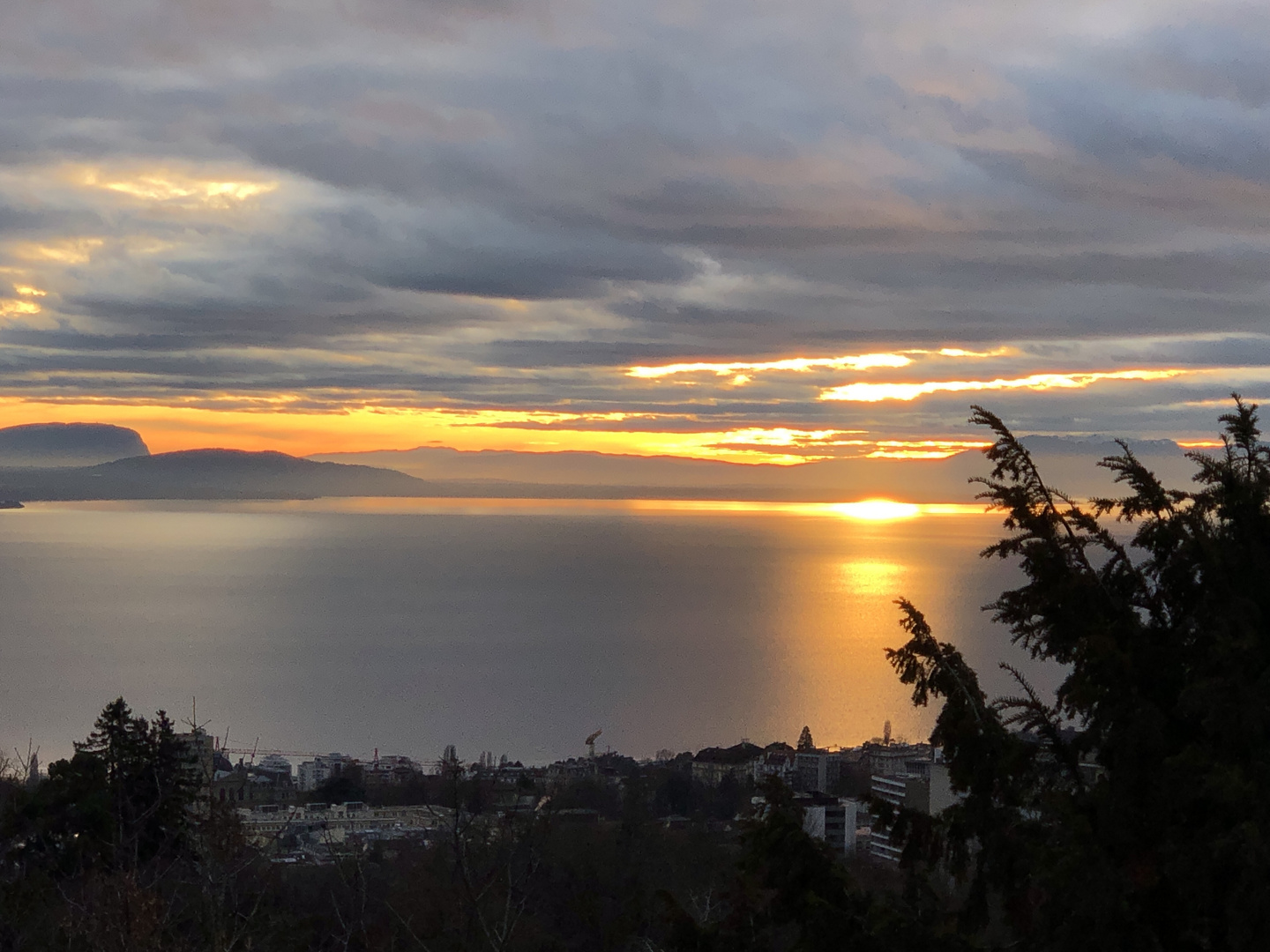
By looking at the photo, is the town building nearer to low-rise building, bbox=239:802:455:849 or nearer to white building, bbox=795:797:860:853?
white building, bbox=795:797:860:853

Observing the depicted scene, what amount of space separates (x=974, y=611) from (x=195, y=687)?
3618 centimetres

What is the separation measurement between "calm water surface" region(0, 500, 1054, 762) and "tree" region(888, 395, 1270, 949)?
28.6 meters

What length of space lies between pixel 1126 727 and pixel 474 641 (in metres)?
51.2

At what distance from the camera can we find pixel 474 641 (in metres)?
54.0

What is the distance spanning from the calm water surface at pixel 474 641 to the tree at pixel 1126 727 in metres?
28.6

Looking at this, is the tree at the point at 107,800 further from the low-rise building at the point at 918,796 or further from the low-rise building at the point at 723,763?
the low-rise building at the point at 723,763

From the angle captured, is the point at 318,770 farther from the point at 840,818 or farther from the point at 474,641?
the point at 474,641

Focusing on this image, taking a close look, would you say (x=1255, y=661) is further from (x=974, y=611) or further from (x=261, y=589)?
(x=261, y=589)

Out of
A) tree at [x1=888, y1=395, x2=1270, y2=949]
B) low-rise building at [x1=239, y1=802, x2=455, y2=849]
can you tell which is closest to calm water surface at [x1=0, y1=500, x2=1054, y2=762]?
low-rise building at [x1=239, y1=802, x2=455, y2=849]

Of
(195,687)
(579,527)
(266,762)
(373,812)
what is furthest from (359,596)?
(579,527)

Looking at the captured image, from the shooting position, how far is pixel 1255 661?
12.7 feet

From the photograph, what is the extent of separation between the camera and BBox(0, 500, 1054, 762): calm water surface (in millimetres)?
36656

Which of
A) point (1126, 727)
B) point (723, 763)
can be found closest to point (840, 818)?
point (723, 763)

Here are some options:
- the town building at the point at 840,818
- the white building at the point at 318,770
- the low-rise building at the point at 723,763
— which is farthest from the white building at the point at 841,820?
the white building at the point at 318,770
